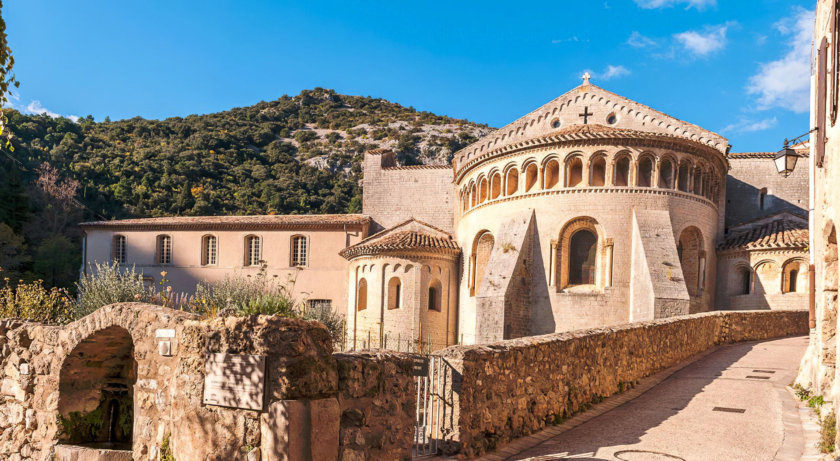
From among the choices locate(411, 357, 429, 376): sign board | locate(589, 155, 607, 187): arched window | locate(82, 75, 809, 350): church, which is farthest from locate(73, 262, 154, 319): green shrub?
locate(589, 155, 607, 187): arched window

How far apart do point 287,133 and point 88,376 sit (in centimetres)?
7994

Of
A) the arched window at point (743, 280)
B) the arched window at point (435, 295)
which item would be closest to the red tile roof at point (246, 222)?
the arched window at point (435, 295)

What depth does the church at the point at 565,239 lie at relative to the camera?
24281 millimetres

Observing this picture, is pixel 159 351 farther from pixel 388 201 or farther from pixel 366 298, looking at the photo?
pixel 388 201

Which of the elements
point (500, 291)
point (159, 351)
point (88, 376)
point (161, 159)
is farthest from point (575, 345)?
point (161, 159)

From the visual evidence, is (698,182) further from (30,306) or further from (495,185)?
(30,306)

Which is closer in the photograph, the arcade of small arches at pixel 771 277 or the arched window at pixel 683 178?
the arched window at pixel 683 178

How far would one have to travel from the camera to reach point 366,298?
97.3 ft

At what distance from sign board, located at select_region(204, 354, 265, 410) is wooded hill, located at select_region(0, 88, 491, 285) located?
35.6 meters

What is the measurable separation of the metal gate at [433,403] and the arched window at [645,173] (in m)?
18.9

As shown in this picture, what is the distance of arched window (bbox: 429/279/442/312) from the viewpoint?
1141 inches

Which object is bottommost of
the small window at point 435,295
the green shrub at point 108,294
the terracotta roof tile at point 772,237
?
the small window at point 435,295

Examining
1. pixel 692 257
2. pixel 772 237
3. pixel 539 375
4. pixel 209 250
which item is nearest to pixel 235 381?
pixel 539 375

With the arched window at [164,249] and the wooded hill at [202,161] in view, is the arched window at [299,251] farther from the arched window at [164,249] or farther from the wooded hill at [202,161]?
the wooded hill at [202,161]
